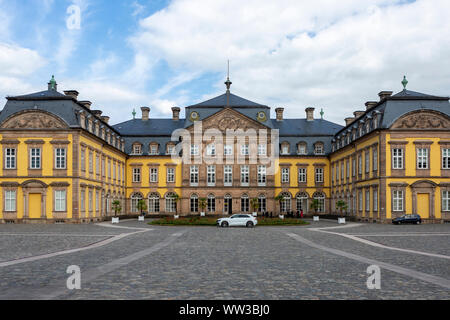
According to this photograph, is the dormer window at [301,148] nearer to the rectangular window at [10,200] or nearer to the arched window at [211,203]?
the arched window at [211,203]

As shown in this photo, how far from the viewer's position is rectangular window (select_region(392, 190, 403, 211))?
44688 mm

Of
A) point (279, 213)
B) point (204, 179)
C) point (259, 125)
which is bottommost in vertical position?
point (279, 213)

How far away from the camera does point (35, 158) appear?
4500 centimetres

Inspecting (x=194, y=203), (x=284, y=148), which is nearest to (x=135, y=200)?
(x=194, y=203)

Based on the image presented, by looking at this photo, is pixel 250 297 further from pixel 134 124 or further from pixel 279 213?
pixel 134 124

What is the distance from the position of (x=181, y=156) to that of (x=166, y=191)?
5.03m

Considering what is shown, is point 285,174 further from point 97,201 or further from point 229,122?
point 97,201

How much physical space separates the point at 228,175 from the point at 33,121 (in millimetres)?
26955

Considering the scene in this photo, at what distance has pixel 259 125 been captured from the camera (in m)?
62.7

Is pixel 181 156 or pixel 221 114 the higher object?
pixel 221 114

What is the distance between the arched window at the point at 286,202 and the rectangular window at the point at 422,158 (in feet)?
75.7

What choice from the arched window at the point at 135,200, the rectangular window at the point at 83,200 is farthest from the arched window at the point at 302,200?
the rectangular window at the point at 83,200

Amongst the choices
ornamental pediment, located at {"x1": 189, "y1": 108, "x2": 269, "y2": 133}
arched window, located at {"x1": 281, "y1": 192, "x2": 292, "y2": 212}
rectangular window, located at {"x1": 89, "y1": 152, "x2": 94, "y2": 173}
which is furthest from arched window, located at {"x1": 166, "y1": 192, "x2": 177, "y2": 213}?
rectangular window, located at {"x1": 89, "y1": 152, "x2": 94, "y2": 173}
